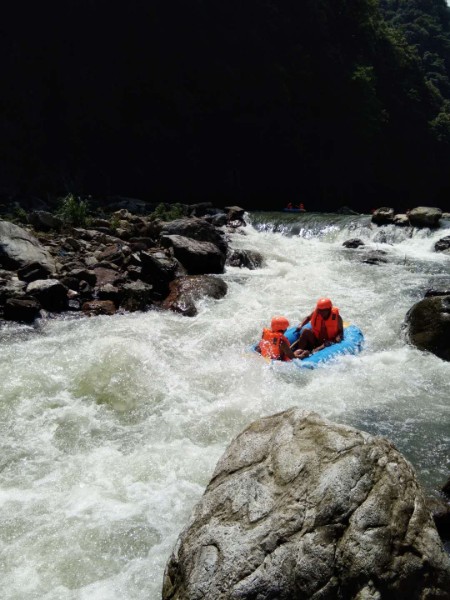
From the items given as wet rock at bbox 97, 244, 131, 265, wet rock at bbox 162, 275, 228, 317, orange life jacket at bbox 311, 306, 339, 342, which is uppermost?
orange life jacket at bbox 311, 306, 339, 342

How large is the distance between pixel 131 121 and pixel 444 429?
23248 mm

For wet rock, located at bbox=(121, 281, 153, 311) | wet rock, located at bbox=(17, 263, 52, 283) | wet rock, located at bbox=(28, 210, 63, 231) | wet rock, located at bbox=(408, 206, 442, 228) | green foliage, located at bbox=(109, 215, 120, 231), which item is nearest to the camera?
wet rock, located at bbox=(121, 281, 153, 311)

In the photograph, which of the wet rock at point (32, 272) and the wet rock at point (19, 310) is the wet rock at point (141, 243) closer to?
the wet rock at point (32, 272)

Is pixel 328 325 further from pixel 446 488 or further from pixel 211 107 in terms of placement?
pixel 211 107

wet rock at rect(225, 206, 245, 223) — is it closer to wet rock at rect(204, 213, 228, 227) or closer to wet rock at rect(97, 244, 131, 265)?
wet rock at rect(204, 213, 228, 227)

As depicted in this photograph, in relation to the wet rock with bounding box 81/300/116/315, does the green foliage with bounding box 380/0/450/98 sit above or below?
above

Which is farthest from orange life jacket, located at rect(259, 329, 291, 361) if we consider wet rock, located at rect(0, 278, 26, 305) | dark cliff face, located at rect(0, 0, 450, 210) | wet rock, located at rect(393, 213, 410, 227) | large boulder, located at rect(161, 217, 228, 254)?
dark cliff face, located at rect(0, 0, 450, 210)

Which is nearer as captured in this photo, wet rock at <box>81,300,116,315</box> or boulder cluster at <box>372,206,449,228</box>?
wet rock at <box>81,300,116,315</box>

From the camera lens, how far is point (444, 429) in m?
6.16

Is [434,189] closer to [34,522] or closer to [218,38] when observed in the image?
[218,38]

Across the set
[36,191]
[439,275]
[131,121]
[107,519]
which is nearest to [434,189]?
[131,121]

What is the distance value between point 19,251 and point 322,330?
256 inches

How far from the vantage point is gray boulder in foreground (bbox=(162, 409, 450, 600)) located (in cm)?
304

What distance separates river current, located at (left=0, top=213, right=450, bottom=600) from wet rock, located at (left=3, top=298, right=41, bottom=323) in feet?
1.01
